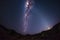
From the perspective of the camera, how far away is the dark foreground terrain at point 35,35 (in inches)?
38.6

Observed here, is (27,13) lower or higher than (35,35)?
higher

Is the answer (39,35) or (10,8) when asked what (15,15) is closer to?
(10,8)

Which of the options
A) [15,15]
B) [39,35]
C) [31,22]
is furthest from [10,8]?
[39,35]

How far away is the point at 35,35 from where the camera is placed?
100 cm

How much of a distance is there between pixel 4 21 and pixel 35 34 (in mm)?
295

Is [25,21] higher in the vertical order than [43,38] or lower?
higher

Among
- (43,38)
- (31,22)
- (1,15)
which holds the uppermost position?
(1,15)

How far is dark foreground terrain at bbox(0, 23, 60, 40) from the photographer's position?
0.98m

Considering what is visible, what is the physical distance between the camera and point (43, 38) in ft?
3.25

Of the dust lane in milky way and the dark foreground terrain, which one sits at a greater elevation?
the dust lane in milky way

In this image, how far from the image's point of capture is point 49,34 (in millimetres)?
990

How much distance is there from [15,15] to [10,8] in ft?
0.25

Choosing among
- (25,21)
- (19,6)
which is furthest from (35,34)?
(19,6)

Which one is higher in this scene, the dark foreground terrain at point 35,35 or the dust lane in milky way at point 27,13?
the dust lane in milky way at point 27,13
